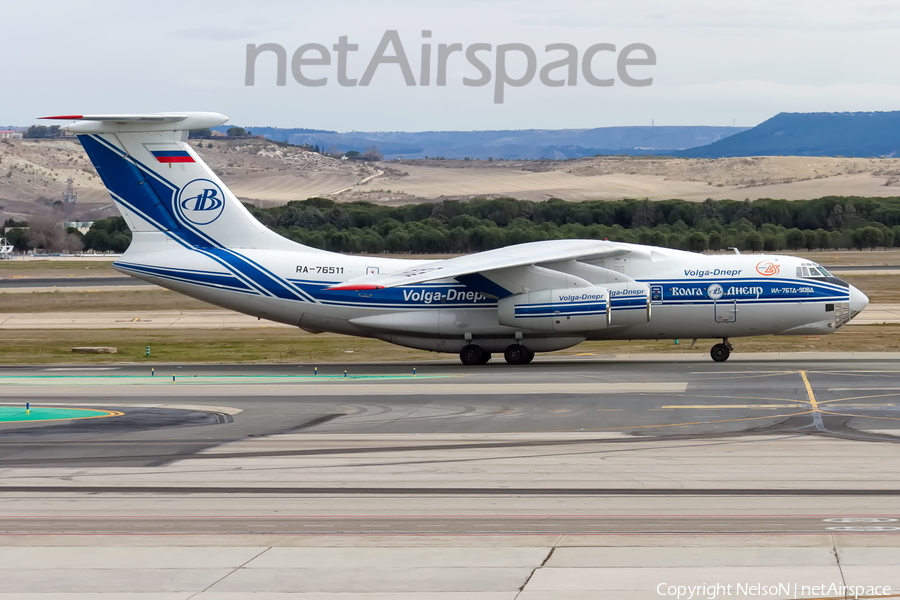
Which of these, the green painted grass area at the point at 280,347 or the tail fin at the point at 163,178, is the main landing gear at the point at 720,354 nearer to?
the green painted grass area at the point at 280,347

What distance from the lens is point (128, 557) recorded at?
12.1 m

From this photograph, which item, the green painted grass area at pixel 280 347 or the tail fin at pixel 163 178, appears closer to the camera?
the tail fin at pixel 163 178

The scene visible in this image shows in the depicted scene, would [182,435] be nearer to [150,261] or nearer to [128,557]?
[128,557]

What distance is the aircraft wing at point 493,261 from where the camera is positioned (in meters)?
30.7

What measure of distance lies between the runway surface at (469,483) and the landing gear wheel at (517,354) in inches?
204

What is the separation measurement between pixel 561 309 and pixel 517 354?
241 cm

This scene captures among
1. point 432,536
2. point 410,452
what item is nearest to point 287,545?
point 432,536

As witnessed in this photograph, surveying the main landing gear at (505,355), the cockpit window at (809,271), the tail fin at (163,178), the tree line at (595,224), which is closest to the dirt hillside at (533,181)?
the tree line at (595,224)

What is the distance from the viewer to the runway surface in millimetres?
11484

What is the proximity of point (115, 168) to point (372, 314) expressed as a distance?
8805mm

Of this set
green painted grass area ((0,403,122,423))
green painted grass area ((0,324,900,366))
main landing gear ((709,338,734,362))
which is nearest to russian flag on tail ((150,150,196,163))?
green painted grass area ((0,324,900,366))

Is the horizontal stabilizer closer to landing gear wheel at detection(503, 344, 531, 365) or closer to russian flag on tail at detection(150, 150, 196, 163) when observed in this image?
russian flag on tail at detection(150, 150, 196, 163)

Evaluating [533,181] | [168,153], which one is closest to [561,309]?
[168,153]

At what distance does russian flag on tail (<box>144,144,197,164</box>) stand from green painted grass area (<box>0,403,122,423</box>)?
1045 cm
